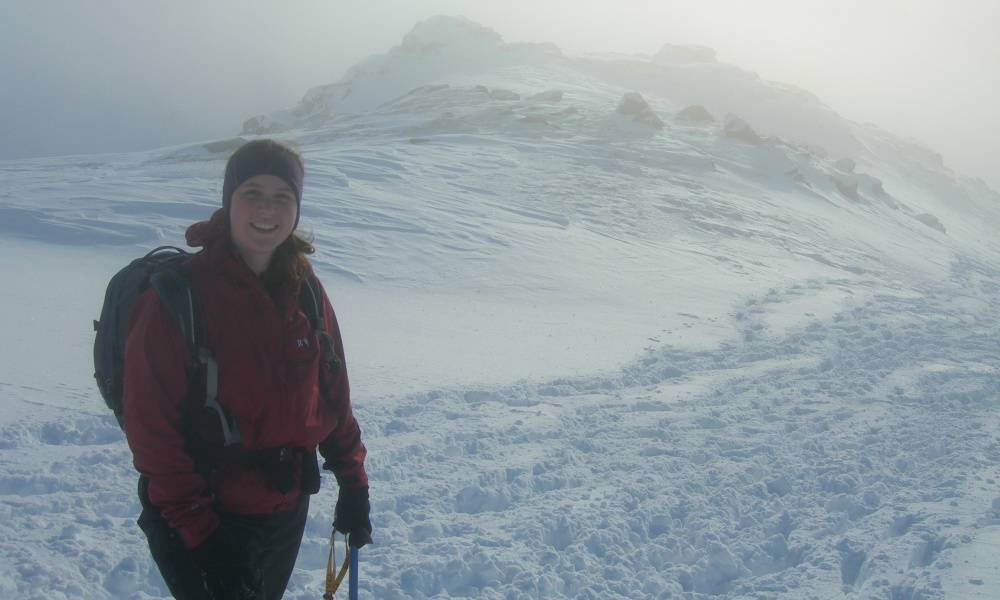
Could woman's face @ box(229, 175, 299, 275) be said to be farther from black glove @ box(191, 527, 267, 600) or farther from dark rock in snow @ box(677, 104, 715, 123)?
dark rock in snow @ box(677, 104, 715, 123)

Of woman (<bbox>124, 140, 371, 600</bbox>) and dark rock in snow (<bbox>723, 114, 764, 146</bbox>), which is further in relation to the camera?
dark rock in snow (<bbox>723, 114, 764, 146</bbox>)

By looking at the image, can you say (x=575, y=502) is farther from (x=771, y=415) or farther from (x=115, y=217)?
(x=115, y=217)

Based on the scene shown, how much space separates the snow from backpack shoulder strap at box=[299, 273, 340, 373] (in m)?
1.60

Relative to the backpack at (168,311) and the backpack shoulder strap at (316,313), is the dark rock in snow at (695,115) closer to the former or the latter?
the backpack shoulder strap at (316,313)

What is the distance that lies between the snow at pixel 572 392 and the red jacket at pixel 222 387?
1.56 metres

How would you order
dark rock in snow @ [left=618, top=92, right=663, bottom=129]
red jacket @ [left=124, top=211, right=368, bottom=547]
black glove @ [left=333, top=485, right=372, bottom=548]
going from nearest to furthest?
red jacket @ [left=124, top=211, right=368, bottom=547]
black glove @ [left=333, top=485, right=372, bottom=548]
dark rock in snow @ [left=618, top=92, right=663, bottom=129]

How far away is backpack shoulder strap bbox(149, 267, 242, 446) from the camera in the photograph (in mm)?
1662

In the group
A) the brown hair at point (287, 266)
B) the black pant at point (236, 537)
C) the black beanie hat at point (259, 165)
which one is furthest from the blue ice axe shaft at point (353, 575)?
the black beanie hat at point (259, 165)

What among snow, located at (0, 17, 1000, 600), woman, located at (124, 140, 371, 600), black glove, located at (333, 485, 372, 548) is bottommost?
snow, located at (0, 17, 1000, 600)

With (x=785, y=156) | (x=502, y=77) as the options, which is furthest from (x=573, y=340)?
(x=502, y=77)

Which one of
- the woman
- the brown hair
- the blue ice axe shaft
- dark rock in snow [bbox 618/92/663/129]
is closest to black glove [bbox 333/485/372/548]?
the blue ice axe shaft

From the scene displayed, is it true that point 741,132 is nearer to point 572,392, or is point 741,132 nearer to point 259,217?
point 572,392

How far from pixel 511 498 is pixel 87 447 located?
255 cm

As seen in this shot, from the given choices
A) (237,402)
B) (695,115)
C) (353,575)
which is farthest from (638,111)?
(237,402)
